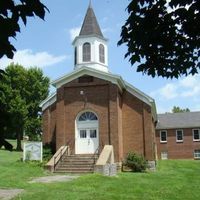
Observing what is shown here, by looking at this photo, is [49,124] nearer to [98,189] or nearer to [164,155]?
[98,189]

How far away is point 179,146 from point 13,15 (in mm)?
46820

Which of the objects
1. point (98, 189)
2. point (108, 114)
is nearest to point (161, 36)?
point (98, 189)

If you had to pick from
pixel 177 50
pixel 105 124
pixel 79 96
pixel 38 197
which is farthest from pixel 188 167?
pixel 177 50

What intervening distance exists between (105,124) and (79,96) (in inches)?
114

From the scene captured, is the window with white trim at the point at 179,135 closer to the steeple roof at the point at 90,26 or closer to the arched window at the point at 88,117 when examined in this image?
the steeple roof at the point at 90,26

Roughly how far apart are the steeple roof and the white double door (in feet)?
28.4

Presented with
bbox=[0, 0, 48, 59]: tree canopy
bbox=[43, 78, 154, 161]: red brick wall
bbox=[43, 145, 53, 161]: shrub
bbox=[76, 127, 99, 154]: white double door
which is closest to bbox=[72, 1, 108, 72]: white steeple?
bbox=[43, 78, 154, 161]: red brick wall

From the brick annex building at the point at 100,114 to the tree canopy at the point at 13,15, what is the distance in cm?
2519

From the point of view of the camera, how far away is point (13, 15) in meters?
3.92

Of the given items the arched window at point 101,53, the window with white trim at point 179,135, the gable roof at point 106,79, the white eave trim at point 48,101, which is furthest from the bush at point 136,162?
the window with white trim at point 179,135

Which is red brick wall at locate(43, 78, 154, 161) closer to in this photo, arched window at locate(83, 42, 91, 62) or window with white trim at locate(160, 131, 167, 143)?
arched window at locate(83, 42, 91, 62)

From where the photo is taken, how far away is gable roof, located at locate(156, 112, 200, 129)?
50.1m

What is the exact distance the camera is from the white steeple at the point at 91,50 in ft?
111

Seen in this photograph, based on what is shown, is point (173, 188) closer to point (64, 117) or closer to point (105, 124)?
point (105, 124)
